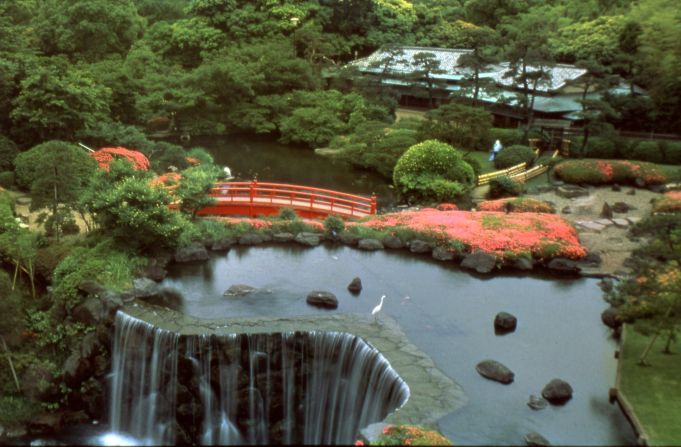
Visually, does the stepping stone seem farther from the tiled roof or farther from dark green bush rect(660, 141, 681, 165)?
the tiled roof

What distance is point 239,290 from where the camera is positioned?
25.8 meters

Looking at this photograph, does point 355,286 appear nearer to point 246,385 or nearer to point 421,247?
point 421,247

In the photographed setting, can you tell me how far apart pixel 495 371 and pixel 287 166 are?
3158 cm

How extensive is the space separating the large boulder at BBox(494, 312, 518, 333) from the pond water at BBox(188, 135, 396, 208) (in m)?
17.5

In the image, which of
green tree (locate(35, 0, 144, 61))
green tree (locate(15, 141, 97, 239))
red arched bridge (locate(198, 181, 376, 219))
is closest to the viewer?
green tree (locate(15, 141, 97, 239))

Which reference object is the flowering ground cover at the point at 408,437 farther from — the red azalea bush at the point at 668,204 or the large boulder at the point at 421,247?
the red azalea bush at the point at 668,204

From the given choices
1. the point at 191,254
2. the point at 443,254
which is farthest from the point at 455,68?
the point at 191,254

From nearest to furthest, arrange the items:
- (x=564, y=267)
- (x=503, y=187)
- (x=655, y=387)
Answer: (x=655, y=387) < (x=564, y=267) < (x=503, y=187)

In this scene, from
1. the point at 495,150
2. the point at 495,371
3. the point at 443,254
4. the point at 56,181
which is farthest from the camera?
the point at 495,150

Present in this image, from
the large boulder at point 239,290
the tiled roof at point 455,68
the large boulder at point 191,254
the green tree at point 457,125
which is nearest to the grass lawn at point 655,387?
the large boulder at point 239,290

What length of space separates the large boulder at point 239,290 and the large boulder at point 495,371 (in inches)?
337

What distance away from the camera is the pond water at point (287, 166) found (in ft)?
152

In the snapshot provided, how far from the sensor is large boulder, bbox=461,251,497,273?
93.7ft

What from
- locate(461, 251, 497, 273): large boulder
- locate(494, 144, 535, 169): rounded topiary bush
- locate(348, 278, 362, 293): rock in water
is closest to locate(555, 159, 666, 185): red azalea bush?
locate(494, 144, 535, 169): rounded topiary bush
